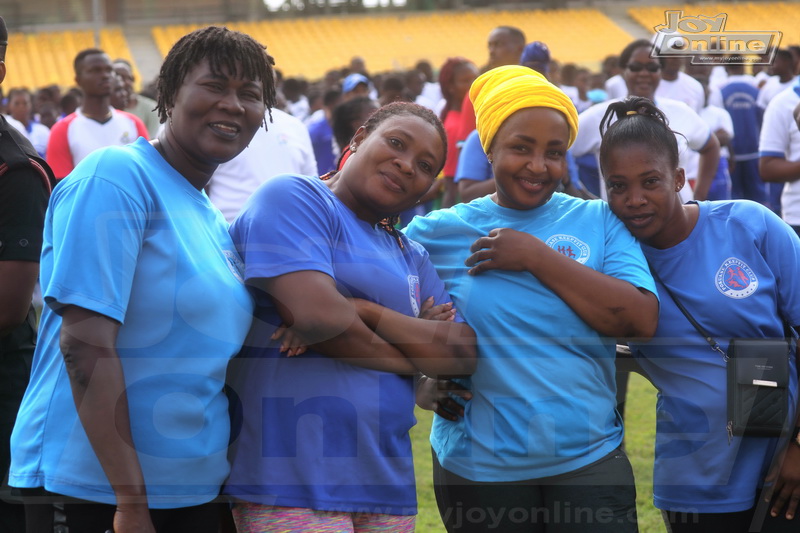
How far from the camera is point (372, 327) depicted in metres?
2.33

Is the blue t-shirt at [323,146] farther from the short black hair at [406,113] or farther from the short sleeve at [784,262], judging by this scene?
the short sleeve at [784,262]

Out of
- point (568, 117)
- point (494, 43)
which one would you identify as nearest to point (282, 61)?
point (494, 43)

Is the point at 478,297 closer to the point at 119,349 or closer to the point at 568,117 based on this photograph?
the point at 568,117

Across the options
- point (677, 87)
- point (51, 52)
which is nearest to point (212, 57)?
point (677, 87)

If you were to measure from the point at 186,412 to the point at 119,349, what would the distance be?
216 mm

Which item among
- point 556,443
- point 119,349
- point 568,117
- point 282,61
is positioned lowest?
point 282,61

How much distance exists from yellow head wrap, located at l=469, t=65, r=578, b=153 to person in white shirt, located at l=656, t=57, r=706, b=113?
5.08 meters

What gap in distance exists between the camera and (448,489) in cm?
265

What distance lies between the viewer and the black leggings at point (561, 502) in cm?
246

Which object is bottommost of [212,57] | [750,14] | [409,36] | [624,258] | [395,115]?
[409,36]

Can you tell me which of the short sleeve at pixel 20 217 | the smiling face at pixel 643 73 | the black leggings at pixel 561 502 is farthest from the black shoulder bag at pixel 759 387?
the smiling face at pixel 643 73

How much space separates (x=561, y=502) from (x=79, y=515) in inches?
49.3

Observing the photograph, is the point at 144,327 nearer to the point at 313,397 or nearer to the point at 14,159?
the point at 313,397

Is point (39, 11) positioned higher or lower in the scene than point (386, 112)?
lower
